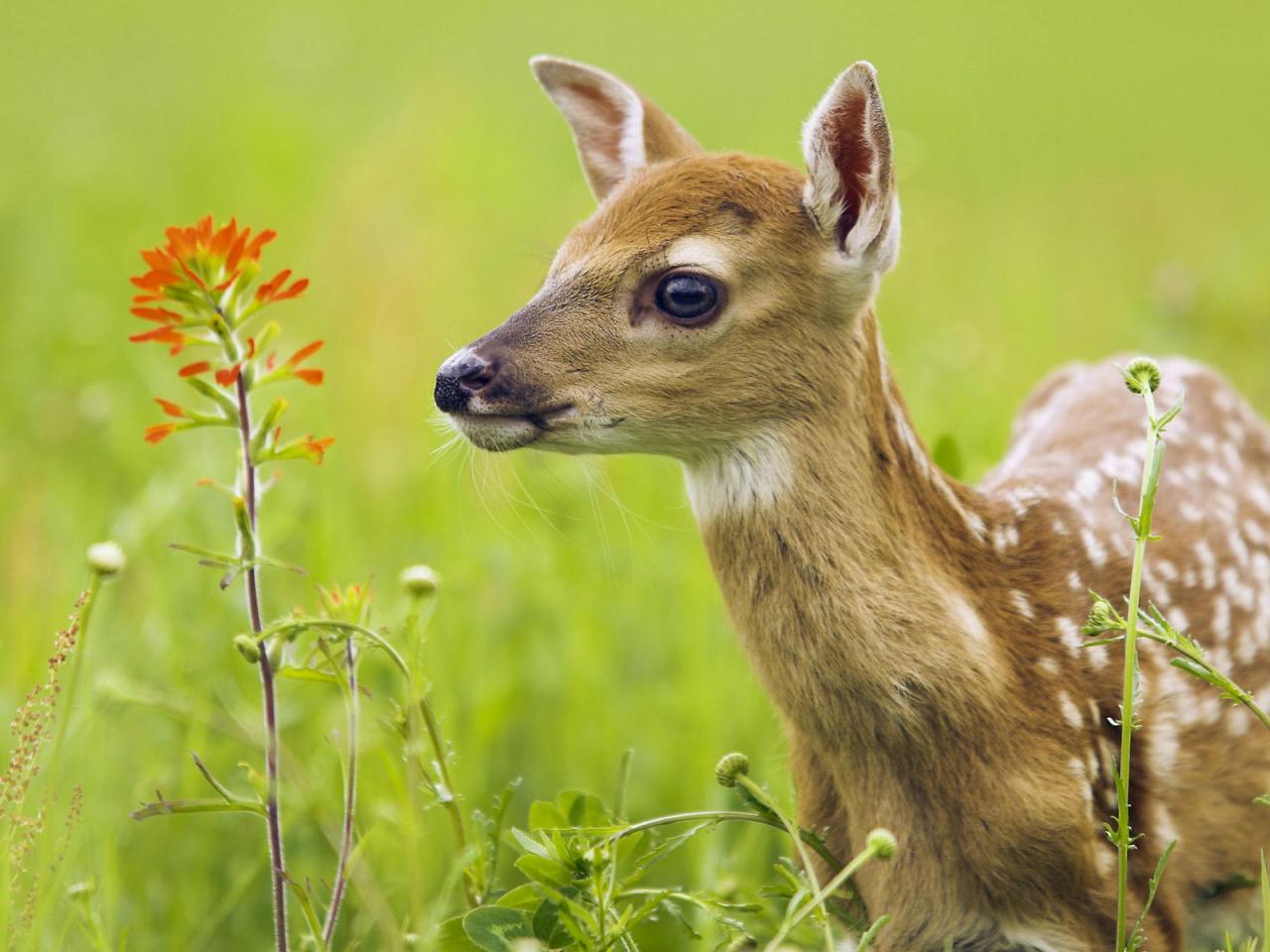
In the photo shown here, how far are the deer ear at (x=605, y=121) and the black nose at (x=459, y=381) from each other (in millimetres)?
850

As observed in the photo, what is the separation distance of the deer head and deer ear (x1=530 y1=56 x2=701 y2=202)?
0.48 meters

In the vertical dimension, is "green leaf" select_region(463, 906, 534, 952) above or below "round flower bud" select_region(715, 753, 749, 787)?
below

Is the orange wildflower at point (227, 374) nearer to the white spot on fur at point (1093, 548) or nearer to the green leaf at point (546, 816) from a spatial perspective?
the green leaf at point (546, 816)

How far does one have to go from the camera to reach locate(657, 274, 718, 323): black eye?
3.03 metres

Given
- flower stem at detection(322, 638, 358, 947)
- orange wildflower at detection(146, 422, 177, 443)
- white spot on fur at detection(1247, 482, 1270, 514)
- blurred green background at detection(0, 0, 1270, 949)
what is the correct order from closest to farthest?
orange wildflower at detection(146, 422, 177, 443), flower stem at detection(322, 638, 358, 947), blurred green background at detection(0, 0, 1270, 949), white spot on fur at detection(1247, 482, 1270, 514)

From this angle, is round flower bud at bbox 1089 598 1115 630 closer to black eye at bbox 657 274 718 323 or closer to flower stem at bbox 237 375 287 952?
black eye at bbox 657 274 718 323

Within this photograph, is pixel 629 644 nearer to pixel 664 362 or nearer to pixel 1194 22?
pixel 664 362

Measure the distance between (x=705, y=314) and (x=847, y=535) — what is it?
454mm

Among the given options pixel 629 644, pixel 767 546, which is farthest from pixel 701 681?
pixel 767 546

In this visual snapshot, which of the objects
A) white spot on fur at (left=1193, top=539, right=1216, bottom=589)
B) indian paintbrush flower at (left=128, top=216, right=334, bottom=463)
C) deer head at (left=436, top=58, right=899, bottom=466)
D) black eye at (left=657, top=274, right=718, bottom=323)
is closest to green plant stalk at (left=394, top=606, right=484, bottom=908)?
indian paintbrush flower at (left=128, top=216, right=334, bottom=463)

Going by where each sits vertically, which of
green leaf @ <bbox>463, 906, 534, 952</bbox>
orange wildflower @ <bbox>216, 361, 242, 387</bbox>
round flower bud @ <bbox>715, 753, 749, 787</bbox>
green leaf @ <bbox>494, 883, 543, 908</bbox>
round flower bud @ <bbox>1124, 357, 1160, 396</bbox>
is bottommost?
green leaf @ <bbox>463, 906, 534, 952</bbox>

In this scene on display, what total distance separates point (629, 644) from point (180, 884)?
1.45 m

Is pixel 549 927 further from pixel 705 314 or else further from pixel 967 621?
pixel 705 314

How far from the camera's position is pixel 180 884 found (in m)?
3.50
